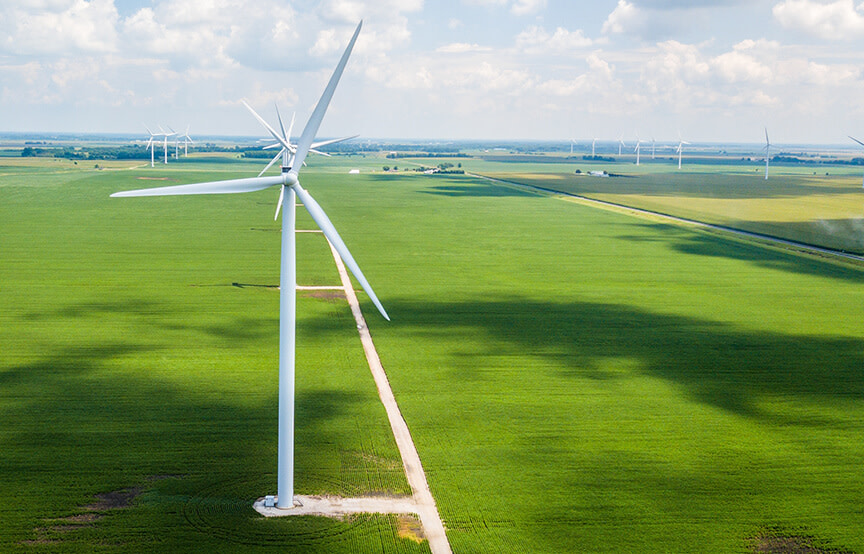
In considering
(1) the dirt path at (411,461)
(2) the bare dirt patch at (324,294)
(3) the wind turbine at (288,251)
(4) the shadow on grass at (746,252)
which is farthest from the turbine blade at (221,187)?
(4) the shadow on grass at (746,252)

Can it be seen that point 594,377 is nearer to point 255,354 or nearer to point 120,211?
point 255,354

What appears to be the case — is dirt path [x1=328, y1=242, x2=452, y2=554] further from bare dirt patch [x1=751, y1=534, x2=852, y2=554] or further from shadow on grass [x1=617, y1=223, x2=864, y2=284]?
shadow on grass [x1=617, y1=223, x2=864, y2=284]

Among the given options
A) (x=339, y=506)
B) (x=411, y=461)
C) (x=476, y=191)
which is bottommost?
(x=339, y=506)

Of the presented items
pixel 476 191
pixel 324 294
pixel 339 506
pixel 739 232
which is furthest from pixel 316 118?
pixel 476 191

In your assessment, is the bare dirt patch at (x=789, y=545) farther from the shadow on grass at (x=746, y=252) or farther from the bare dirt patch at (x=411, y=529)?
the shadow on grass at (x=746, y=252)

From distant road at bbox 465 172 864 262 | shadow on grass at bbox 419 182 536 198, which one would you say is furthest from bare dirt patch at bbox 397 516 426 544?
shadow on grass at bbox 419 182 536 198

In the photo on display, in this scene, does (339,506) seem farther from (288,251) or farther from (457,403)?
(457,403)
